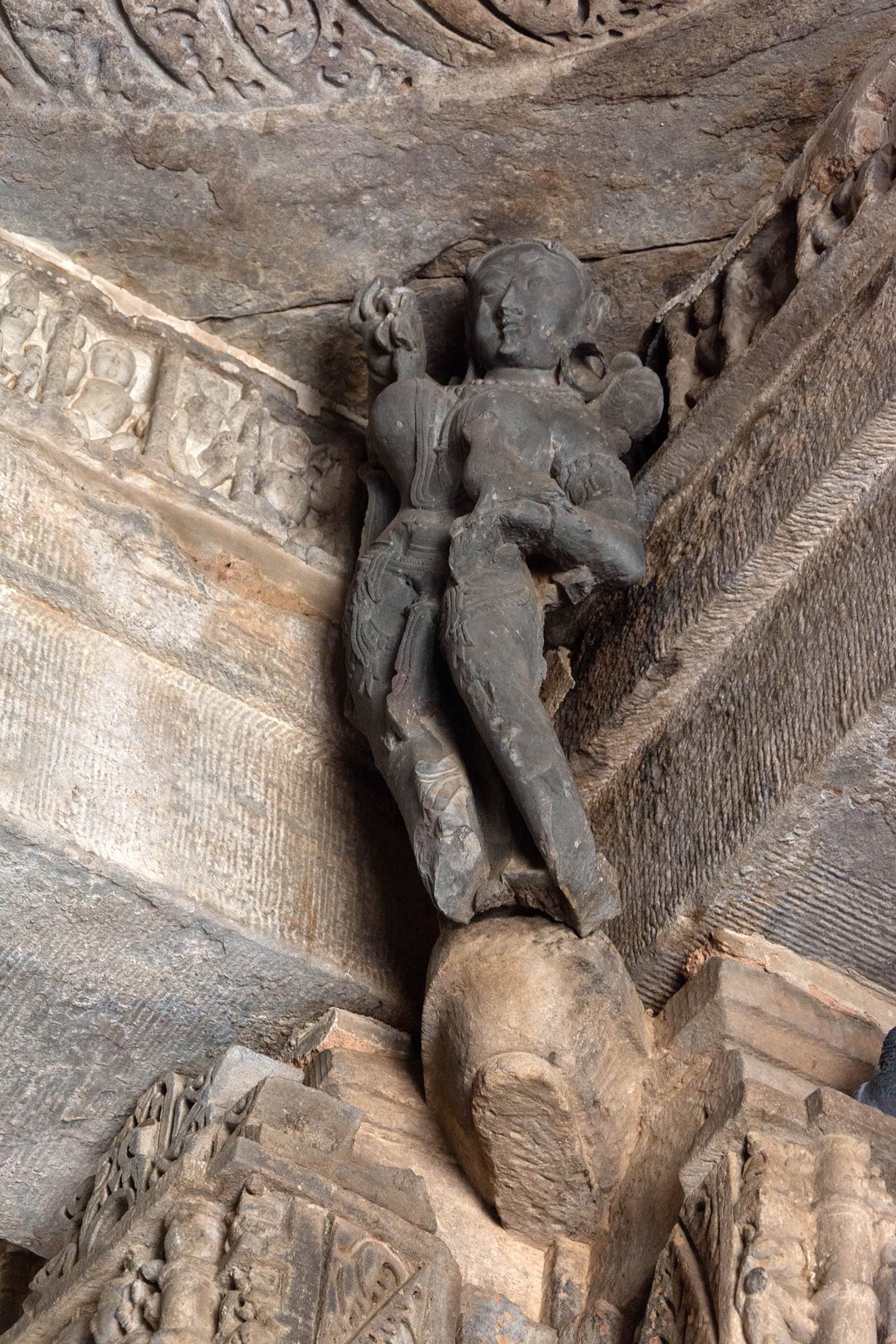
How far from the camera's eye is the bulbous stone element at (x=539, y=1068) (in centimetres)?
266

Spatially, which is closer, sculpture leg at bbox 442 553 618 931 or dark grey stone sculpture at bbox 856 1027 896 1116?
dark grey stone sculpture at bbox 856 1027 896 1116

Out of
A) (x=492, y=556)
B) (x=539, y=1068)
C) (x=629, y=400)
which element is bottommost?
(x=539, y=1068)

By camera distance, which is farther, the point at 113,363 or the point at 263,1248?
the point at 113,363

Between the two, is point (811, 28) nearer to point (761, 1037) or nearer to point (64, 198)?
point (64, 198)

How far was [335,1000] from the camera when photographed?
3174 millimetres

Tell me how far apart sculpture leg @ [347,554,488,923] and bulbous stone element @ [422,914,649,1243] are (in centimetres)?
12

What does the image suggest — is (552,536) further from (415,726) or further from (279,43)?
(279,43)

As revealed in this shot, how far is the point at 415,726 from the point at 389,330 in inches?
37.4

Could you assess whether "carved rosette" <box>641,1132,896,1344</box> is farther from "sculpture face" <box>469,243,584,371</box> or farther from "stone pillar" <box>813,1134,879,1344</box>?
"sculpture face" <box>469,243,584,371</box>

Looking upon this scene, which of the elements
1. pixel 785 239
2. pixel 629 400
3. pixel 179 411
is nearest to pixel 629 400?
pixel 629 400

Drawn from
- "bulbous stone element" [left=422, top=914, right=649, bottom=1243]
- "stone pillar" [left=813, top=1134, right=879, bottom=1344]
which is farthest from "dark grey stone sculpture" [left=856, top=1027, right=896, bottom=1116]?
"bulbous stone element" [left=422, top=914, right=649, bottom=1243]

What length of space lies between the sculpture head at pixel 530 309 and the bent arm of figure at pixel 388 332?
13cm

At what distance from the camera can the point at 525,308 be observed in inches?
131

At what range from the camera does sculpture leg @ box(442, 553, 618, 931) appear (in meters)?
2.73
